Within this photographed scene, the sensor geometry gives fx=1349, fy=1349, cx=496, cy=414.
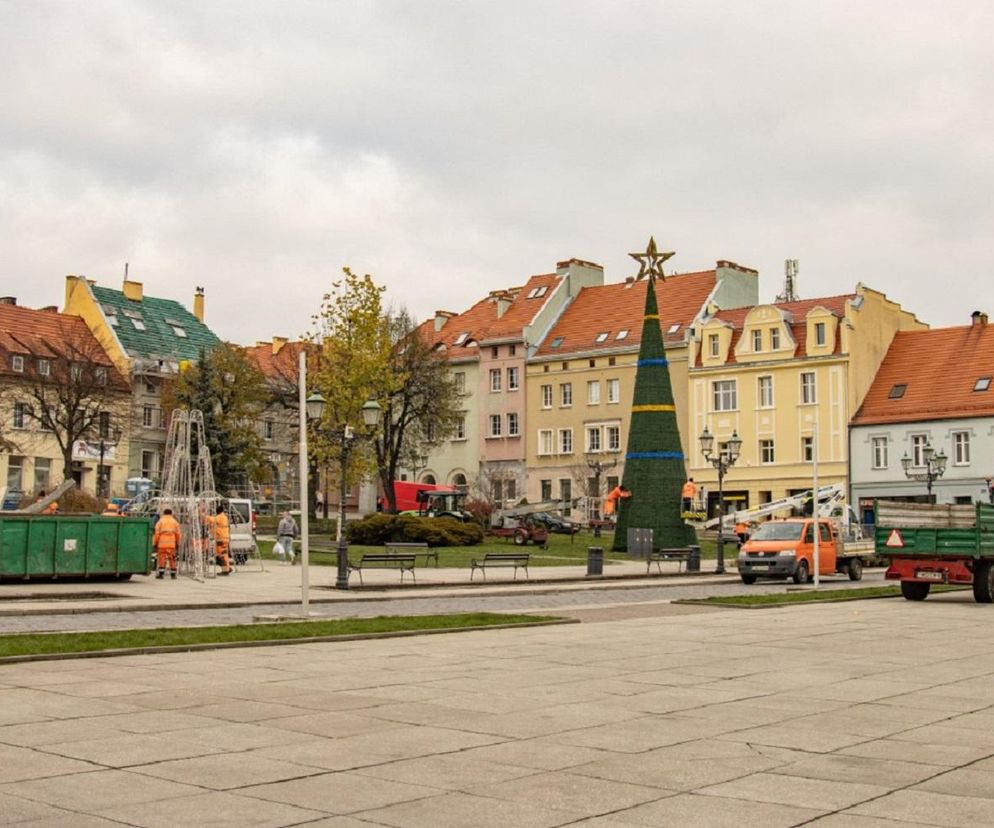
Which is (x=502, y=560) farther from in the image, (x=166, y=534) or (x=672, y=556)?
A: (x=672, y=556)

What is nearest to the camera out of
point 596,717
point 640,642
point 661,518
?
point 596,717

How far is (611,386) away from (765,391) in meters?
11.1

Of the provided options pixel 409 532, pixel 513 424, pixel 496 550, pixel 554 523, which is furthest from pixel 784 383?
pixel 409 532

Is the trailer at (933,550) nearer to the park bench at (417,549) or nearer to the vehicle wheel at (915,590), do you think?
the vehicle wheel at (915,590)

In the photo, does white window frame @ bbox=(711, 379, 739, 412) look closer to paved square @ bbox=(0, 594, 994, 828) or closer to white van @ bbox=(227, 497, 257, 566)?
white van @ bbox=(227, 497, 257, 566)

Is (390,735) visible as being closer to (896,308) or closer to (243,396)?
(243,396)

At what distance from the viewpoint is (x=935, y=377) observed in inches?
2749

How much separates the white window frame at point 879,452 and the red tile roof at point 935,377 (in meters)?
1.00

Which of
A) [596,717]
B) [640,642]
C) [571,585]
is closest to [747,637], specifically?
[640,642]

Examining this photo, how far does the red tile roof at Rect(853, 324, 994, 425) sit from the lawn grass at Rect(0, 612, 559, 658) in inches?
1980

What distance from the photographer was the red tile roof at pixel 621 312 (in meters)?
80.3

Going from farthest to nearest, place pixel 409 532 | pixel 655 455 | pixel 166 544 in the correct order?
pixel 409 532 → pixel 655 455 → pixel 166 544

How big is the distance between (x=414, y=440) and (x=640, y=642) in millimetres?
56233

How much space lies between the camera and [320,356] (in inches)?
2527
